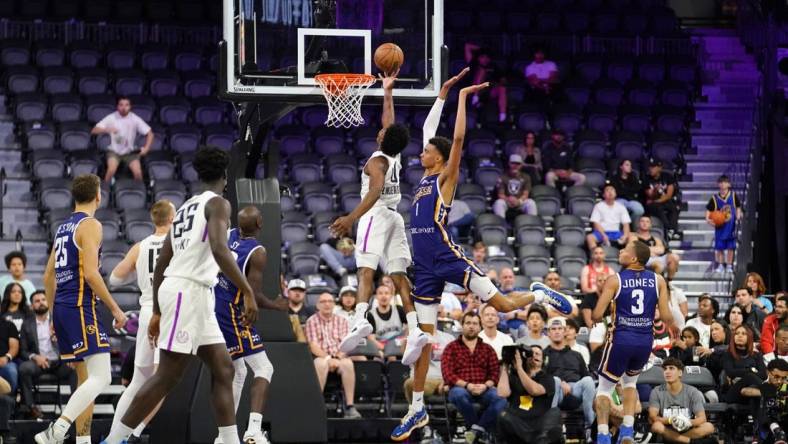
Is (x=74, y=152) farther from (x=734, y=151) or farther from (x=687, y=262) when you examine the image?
(x=734, y=151)

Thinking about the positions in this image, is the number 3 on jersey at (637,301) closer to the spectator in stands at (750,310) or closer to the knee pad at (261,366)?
the knee pad at (261,366)

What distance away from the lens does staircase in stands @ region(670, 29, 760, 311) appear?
2024cm

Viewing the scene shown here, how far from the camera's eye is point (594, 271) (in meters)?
17.7

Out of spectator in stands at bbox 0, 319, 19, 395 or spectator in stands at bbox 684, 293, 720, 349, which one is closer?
spectator in stands at bbox 0, 319, 19, 395

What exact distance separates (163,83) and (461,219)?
536 centimetres

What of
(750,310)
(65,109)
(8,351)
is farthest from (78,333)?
(65,109)

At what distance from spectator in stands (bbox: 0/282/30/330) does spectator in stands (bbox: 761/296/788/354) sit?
8.27 meters

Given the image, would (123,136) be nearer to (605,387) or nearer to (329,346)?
(329,346)

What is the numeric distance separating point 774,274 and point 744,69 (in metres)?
5.02

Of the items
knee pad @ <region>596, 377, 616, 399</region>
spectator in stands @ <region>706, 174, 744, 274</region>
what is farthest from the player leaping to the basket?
spectator in stands @ <region>706, 174, 744, 274</region>

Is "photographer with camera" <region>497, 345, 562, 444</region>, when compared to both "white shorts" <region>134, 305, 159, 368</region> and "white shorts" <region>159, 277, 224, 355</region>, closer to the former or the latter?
"white shorts" <region>134, 305, 159, 368</region>

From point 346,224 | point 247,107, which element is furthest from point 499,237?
point 346,224

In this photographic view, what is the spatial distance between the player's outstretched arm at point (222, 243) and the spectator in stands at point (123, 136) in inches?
391

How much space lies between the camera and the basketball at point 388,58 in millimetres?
11555
